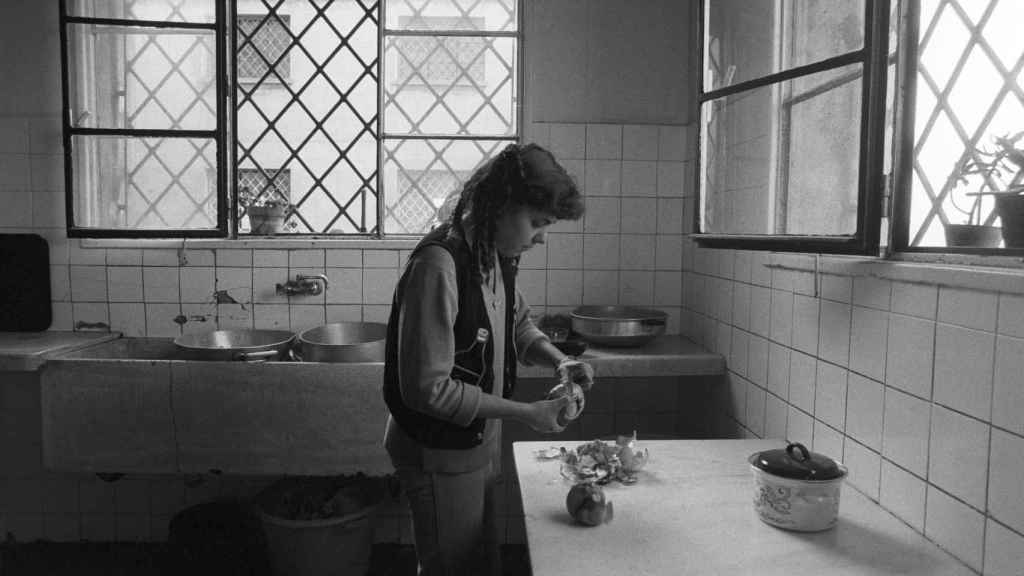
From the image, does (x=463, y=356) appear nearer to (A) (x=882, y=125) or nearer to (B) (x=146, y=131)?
(A) (x=882, y=125)

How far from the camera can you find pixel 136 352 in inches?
117

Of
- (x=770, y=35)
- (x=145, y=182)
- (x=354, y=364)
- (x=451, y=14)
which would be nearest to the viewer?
(x=770, y=35)

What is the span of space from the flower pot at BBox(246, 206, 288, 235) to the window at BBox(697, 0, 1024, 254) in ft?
6.39

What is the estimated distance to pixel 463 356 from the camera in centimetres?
155

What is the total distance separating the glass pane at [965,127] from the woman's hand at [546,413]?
0.86m

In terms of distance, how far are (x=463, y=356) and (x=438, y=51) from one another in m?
2.15

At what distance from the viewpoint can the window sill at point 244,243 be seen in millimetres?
3029

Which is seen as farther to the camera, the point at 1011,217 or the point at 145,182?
the point at 145,182

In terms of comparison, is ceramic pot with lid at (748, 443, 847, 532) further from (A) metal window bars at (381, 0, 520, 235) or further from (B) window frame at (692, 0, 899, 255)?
(A) metal window bars at (381, 0, 520, 235)

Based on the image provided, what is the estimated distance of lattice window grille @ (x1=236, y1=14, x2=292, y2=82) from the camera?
3.16 metres

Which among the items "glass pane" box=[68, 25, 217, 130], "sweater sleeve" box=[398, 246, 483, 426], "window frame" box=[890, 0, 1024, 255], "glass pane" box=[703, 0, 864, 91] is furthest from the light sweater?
"glass pane" box=[68, 25, 217, 130]

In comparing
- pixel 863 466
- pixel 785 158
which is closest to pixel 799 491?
pixel 863 466

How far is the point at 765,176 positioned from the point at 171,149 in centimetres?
245

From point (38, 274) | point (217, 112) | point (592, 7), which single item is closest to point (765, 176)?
point (592, 7)
